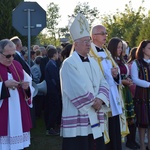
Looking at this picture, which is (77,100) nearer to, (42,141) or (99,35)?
(99,35)

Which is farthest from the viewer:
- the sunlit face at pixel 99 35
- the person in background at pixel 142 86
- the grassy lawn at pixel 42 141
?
the grassy lawn at pixel 42 141

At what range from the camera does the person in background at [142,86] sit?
259 inches

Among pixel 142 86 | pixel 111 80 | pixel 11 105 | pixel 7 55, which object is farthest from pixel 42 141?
pixel 7 55

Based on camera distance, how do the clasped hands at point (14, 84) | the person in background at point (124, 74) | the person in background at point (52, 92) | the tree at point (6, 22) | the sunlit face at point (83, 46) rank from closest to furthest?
the clasped hands at point (14, 84) → the sunlit face at point (83, 46) → the person in background at point (124, 74) → the person in background at point (52, 92) → the tree at point (6, 22)

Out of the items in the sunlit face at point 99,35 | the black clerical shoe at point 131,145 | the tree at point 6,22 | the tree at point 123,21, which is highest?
the tree at point 123,21

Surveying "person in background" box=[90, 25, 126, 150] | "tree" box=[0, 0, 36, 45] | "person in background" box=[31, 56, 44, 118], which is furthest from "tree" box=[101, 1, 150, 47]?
"person in background" box=[90, 25, 126, 150]

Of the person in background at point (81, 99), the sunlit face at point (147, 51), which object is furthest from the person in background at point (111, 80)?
the sunlit face at point (147, 51)

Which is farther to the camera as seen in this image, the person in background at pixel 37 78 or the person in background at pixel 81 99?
the person in background at pixel 37 78

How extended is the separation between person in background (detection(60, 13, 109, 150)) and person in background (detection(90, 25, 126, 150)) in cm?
62

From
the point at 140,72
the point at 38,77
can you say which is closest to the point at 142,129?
the point at 140,72

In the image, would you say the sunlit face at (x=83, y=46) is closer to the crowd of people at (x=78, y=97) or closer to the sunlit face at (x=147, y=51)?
the crowd of people at (x=78, y=97)

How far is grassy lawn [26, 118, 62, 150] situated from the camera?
23.5 ft

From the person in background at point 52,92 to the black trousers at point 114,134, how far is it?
2.62m

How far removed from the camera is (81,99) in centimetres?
468
